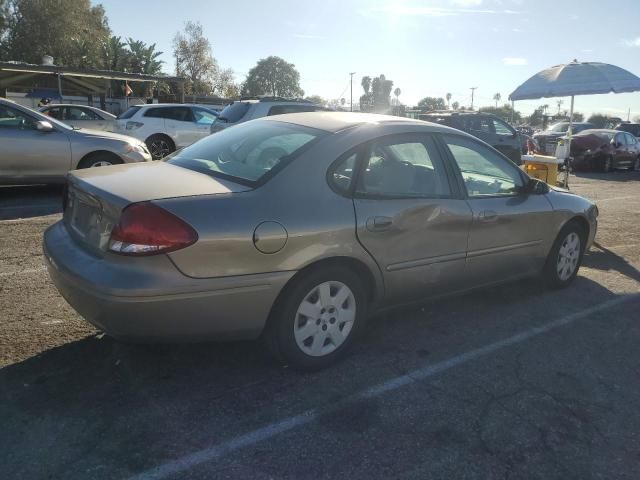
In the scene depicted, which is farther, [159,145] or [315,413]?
[159,145]

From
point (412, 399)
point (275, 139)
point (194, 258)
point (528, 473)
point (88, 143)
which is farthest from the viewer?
point (88, 143)

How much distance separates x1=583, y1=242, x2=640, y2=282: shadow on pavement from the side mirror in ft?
24.4

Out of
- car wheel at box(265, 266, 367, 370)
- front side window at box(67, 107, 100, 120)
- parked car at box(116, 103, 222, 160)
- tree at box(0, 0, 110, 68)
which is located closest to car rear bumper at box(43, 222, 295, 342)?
car wheel at box(265, 266, 367, 370)

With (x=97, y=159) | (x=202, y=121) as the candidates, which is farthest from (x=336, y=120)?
(x=202, y=121)

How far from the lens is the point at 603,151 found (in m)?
17.7

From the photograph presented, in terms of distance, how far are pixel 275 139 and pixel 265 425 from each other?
180cm

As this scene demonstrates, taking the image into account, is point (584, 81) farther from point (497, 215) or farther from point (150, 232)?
point (150, 232)

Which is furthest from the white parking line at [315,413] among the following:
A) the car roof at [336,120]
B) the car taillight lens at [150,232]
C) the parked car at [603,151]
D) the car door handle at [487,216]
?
the parked car at [603,151]

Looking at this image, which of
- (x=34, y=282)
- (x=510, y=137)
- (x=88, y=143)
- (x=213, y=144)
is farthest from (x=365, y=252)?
(x=510, y=137)

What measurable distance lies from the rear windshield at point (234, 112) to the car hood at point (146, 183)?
758 cm

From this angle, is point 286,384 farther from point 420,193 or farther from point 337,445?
point 420,193

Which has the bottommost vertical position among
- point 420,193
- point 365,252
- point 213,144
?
point 365,252

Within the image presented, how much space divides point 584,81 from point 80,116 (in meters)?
12.0

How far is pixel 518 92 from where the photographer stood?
10.1 metres
